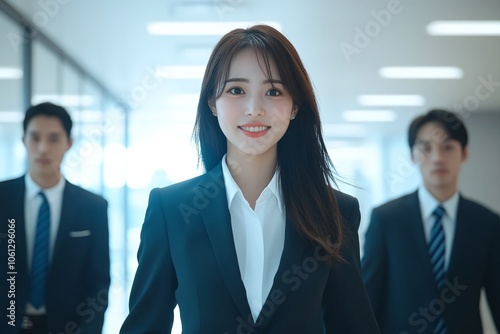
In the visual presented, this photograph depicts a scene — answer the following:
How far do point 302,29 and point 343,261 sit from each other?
5138 millimetres

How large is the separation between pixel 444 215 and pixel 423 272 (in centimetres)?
34

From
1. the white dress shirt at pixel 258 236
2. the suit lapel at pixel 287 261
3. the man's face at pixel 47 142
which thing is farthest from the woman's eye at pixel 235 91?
the man's face at pixel 47 142

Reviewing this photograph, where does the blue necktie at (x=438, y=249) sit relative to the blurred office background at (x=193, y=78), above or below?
below

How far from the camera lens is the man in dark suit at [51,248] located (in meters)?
2.81

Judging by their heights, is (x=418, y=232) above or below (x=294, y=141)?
below

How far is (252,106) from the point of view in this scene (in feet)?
5.13

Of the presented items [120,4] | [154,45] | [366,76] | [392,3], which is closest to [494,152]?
[366,76]

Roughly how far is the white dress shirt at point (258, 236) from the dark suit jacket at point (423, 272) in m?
1.23

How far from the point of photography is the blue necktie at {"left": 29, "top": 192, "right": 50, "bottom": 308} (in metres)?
2.98

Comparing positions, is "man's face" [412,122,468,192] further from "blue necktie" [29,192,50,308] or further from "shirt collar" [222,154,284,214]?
"blue necktie" [29,192,50,308]

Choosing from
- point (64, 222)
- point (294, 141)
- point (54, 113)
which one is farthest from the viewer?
point (54, 113)

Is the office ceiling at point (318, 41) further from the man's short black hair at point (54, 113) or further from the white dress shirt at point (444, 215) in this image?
the white dress shirt at point (444, 215)

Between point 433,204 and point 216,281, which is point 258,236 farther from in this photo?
point 433,204

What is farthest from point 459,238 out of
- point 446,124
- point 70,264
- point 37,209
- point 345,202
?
point 37,209
